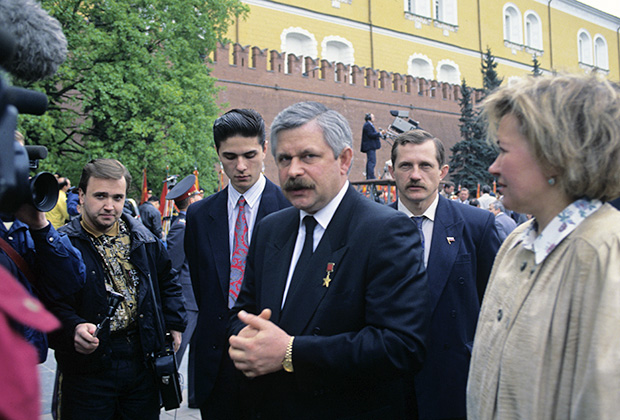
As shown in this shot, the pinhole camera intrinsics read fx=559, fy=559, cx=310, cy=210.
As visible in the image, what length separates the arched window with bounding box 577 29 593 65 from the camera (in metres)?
47.2

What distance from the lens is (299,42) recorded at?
3125 centimetres

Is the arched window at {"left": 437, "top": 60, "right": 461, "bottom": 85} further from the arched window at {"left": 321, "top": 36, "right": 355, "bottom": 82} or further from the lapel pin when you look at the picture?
the lapel pin

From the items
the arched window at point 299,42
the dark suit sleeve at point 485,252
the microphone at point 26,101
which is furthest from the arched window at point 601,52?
the microphone at point 26,101

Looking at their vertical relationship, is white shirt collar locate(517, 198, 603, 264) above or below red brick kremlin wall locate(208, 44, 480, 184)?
below

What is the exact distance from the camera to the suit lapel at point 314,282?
1.96 m

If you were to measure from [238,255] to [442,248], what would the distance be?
43.6 inches

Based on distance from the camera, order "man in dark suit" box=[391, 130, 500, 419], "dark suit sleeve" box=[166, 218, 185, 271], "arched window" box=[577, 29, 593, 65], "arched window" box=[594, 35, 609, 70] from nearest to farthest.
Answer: "man in dark suit" box=[391, 130, 500, 419]
"dark suit sleeve" box=[166, 218, 185, 271]
"arched window" box=[577, 29, 593, 65]
"arched window" box=[594, 35, 609, 70]

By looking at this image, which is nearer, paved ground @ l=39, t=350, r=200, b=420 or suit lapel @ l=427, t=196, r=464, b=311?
suit lapel @ l=427, t=196, r=464, b=311

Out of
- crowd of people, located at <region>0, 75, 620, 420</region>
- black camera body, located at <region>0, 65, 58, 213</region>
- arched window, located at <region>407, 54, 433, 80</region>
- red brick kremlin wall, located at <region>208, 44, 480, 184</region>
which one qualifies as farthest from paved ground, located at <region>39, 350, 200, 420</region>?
arched window, located at <region>407, 54, 433, 80</region>

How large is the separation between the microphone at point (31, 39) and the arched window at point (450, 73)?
38.6 m

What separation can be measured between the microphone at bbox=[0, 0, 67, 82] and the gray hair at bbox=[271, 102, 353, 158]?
946 millimetres

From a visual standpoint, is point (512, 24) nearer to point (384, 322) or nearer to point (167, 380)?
point (167, 380)

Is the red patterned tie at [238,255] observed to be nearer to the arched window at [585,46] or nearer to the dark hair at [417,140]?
the dark hair at [417,140]

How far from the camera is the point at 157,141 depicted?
15.9 meters
